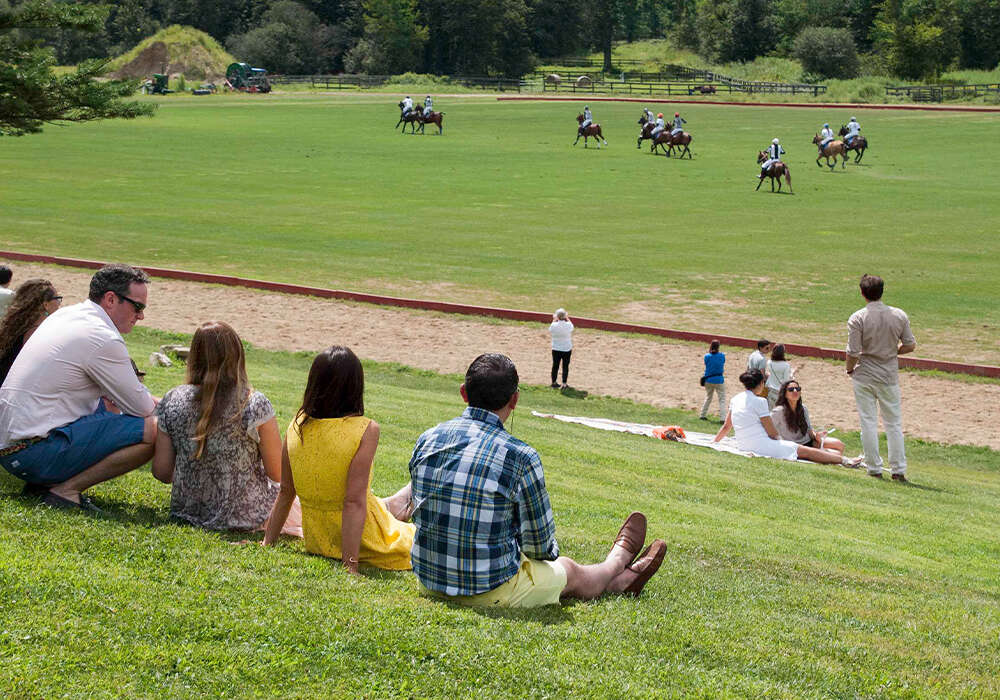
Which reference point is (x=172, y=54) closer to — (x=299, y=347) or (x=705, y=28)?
(x=705, y=28)

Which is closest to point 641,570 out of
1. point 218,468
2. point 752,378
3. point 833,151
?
point 218,468

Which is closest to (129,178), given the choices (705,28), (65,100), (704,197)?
(704,197)

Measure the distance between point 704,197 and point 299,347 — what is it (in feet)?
71.6

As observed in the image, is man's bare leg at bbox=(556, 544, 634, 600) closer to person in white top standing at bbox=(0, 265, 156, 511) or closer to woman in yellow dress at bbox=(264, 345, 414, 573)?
woman in yellow dress at bbox=(264, 345, 414, 573)

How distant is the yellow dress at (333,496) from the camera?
5.73m

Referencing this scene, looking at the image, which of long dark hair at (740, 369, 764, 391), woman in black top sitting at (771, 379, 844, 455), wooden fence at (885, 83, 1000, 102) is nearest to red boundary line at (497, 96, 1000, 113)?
wooden fence at (885, 83, 1000, 102)

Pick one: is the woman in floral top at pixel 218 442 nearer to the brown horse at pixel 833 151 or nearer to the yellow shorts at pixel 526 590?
the yellow shorts at pixel 526 590

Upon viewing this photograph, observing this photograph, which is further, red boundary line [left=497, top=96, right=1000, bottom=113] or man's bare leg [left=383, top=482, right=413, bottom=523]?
red boundary line [left=497, top=96, right=1000, bottom=113]

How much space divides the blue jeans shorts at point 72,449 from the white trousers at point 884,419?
8305mm

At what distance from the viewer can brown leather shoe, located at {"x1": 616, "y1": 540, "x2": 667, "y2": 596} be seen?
19.7ft

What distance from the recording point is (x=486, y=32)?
11988 cm

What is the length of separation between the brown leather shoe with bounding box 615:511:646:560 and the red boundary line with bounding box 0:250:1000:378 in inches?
525

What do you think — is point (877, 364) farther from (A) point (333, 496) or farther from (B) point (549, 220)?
(B) point (549, 220)

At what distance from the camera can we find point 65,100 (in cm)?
1008
